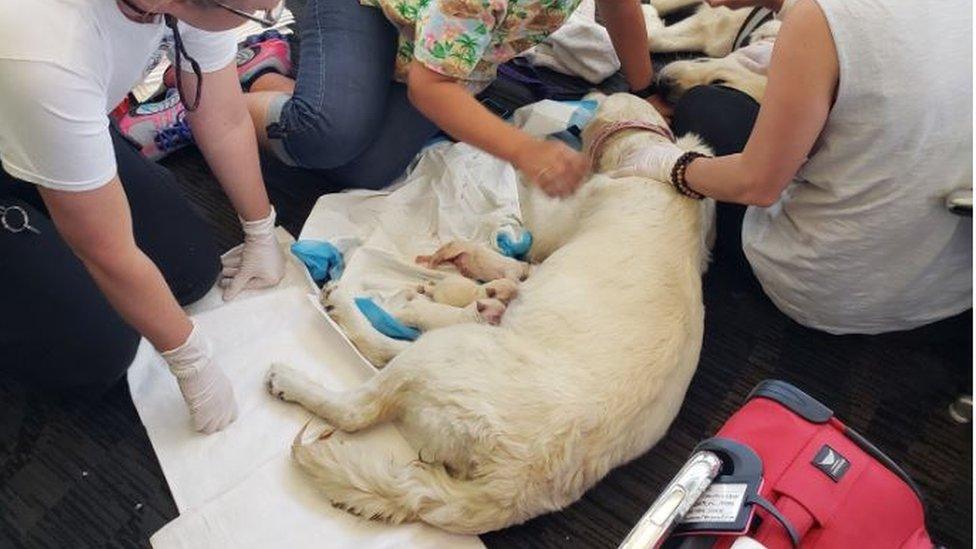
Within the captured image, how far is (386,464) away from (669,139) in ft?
3.54

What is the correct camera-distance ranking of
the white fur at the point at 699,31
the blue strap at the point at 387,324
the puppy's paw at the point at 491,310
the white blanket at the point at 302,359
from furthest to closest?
1. the white fur at the point at 699,31
2. the blue strap at the point at 387,324
3. the puppy's paw at the point at 491,310
4. the white blanket at the point at 302,359

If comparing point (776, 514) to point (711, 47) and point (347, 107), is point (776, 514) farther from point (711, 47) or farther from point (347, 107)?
point (711, 47)

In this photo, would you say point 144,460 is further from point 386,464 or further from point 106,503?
point 386,464

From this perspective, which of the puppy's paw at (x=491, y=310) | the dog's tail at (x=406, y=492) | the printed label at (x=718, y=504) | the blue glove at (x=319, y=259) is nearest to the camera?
the printed label at (x=718, y=504)

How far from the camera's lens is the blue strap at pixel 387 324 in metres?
1.71

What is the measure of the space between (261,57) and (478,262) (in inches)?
38.9

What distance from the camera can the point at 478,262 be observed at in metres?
1.80


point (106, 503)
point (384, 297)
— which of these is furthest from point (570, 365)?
point (106, 503)

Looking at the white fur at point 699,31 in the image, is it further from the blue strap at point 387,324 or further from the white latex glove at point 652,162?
the blue strap at point 387,324

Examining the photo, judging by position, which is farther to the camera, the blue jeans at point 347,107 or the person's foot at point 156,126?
the person's foot at point 156,126

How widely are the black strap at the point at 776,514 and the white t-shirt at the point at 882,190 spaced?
0.69m

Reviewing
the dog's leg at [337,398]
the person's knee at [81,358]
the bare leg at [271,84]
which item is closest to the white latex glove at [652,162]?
the dog's leg at [337,398]

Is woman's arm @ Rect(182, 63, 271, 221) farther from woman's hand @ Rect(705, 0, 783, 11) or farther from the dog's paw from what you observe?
woman's hand @ Rect(705, 0, 783, 11)

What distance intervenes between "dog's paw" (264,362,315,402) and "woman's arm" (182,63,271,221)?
0.38 m
